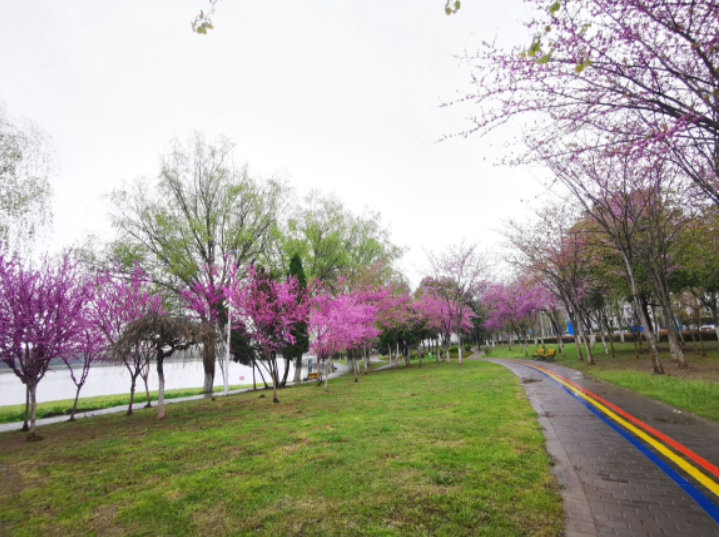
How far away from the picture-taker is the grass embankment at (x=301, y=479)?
12.3 feet

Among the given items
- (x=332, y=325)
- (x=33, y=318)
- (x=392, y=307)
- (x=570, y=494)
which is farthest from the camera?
(x=392, y=307)

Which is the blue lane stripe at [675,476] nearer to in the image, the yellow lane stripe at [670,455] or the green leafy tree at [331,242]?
the yellow lane stripe at [670,455]

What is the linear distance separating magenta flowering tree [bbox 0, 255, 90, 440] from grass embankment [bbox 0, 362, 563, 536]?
219 centimetres

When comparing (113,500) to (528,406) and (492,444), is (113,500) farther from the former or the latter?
(528,406)

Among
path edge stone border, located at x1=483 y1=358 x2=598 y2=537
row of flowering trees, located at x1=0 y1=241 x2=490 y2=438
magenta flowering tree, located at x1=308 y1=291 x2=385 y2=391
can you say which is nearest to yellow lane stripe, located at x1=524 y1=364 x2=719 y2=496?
path edge stone border, located at x1=483 y1=358 x2=598 y2=537

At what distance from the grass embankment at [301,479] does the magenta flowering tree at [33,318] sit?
219 centimetres

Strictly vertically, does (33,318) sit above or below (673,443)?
above

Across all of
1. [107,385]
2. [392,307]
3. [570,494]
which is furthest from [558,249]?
[107,385]

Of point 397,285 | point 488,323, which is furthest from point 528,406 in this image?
point 488,323

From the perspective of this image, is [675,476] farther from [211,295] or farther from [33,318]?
[211,295]

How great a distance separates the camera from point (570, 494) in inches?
162

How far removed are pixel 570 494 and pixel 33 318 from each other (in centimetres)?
1341

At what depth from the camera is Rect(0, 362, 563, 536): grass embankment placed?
3.76 m

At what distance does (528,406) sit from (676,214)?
45.0ft
